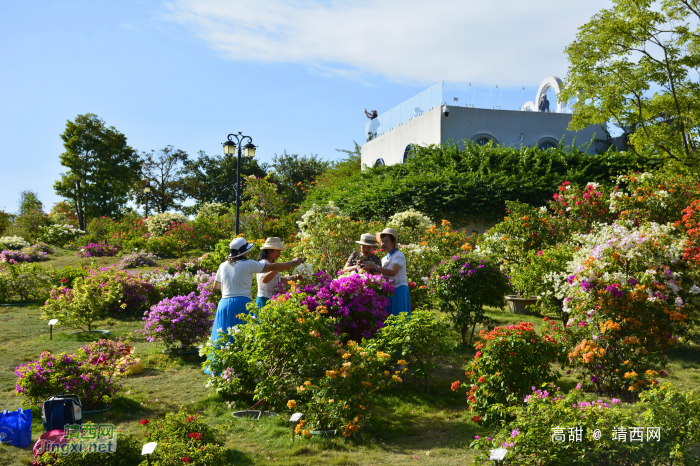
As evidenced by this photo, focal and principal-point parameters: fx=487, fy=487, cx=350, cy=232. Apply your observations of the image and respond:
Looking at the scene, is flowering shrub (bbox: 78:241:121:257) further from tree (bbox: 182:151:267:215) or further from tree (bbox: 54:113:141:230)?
tree (bbox: 182:151:267:215)

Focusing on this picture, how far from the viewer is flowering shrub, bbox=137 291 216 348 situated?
696cm

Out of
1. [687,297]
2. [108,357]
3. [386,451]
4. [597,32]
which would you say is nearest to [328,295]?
[386,451]

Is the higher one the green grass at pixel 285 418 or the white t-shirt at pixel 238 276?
the white t-shirt at pixel 238 276

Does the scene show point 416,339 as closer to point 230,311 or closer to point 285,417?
point 285,417

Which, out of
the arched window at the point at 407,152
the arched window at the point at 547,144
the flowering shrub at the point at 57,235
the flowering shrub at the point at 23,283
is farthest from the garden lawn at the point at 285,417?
the flowering shrub at the point at 57,235

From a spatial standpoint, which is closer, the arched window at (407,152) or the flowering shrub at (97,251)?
the flowering shrub at (97,251)

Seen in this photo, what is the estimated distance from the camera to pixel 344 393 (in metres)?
4.28

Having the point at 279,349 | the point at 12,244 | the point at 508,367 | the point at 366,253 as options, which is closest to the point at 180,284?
the point at 366,253

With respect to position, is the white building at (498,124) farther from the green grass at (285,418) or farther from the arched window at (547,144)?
the green grass at (285,418)

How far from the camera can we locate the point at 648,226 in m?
6.15

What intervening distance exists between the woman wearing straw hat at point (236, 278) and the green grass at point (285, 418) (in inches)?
33.2

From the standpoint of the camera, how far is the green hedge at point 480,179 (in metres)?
17.4

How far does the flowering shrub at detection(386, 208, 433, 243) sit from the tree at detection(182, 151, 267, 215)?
27529 millimetres

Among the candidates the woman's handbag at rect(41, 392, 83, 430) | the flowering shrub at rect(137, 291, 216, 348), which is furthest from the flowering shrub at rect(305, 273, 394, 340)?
the woman's handbag at rect(41, 392, 83, 430)
